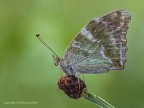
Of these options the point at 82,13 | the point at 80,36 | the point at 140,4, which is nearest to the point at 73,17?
the point at 82,13

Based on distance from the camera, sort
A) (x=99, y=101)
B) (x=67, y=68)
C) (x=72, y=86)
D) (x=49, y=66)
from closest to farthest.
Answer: (x=99, y=101) → (x=72, y=86) → (x=67, y=68) → (x=49, y=66)

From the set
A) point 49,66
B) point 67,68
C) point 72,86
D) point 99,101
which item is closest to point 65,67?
point 67,68

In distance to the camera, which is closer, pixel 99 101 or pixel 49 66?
pixel 99 101

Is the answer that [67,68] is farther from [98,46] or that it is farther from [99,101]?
[99,101]

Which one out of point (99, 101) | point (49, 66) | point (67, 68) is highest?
point (49, 66)

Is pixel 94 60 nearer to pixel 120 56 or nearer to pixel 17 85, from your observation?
pixel 120 56

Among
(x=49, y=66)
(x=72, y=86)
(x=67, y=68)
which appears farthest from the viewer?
(x=49, y=66)


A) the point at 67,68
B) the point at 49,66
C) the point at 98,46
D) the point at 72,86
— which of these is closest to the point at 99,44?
the point at 98,46

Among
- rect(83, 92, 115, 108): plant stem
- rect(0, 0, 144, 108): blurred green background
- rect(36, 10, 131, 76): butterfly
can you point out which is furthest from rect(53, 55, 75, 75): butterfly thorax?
rect(0, 0, 144, 108): blurred green background

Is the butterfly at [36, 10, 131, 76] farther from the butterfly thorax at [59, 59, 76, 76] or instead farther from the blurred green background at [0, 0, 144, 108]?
the blurred green background at [0, 0, 144, 108]

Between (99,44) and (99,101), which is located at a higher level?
(99,44)
